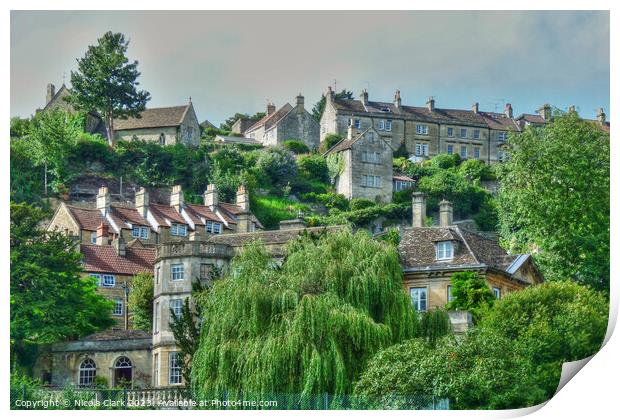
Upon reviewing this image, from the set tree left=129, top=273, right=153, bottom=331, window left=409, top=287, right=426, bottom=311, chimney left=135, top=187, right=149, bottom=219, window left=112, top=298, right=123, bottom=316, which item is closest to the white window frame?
window left=409, top=287, right=426, bottom=311

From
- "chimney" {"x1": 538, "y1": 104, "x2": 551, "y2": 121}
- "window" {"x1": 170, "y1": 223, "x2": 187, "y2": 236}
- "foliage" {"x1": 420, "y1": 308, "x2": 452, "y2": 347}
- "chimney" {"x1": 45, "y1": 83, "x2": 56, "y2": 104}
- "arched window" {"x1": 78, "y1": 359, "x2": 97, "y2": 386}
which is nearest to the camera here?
"foliage" {"x1": 420, "y1": 308, "x2": 452, "y2": 347}

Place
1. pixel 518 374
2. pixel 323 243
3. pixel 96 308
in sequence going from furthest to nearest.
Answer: pixel 96 308 < pixel 323 243 < pixel 518 374

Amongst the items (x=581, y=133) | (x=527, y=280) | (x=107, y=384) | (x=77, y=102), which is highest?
(x=77, y=102)

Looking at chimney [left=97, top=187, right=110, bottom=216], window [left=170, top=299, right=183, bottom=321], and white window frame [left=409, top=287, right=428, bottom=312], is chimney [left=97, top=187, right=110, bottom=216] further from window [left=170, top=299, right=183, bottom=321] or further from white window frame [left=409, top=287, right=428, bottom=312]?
white window frame [left=409, top=287, right=428, bottom=312]

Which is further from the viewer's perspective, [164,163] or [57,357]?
[164,163]

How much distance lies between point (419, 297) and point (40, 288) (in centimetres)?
1502

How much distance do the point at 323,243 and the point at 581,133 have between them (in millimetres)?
18977

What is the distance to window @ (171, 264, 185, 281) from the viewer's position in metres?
53.0

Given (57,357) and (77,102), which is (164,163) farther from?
(57,357)

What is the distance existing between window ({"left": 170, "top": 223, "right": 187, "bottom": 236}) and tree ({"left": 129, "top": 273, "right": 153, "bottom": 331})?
12.6 m

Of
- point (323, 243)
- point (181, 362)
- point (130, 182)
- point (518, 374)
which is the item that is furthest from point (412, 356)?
point (130, 182)

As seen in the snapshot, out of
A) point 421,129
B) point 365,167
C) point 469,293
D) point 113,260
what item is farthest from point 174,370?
point 421,129

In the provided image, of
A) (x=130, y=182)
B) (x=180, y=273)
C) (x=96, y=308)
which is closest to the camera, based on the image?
(x=180, y=273)

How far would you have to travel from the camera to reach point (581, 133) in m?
60.6
